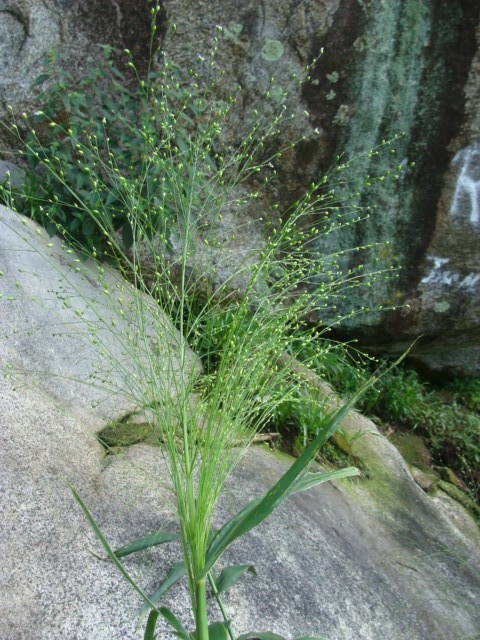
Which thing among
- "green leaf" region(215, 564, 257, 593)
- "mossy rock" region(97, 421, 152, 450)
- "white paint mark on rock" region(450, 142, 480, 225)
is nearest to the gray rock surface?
"mossy rock" region(97, 421, 152, 450)

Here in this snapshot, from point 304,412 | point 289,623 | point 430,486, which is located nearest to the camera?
point 289,623

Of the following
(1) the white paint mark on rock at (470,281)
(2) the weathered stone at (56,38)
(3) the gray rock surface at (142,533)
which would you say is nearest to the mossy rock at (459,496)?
(3) the gray rock surface at (142,533)

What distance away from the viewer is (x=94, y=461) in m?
2.29

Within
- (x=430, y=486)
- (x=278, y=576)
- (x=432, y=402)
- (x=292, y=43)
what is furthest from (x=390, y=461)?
(x=292, y=43)

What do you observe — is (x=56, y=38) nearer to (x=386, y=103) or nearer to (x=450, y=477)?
(x=386, y=103)

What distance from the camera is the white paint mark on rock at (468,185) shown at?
3.48m

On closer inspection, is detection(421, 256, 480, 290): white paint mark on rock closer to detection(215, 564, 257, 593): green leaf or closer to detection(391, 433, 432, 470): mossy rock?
detection(391, 433, 432, 470): mossy rock

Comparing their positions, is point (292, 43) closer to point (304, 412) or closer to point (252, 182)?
point (252, 182)

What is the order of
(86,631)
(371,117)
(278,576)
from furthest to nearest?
(371,117) < (278,576) < (86,631)

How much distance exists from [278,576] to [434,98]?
252 centimetres

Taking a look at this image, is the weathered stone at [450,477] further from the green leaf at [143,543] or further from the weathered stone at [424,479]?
the green leaf at [143,543]

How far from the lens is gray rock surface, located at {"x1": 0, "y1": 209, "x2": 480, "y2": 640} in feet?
5.88

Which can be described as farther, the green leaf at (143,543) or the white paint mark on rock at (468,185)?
the white paint mark on rock at (468,185)

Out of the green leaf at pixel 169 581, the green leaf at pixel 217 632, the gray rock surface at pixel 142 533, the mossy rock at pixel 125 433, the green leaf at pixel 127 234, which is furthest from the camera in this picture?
the green leaf at pixel 127 234
